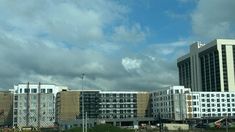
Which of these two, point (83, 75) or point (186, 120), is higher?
point (83, 75)

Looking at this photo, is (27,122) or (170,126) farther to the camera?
(27,122)

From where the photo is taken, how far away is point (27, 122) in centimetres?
19438

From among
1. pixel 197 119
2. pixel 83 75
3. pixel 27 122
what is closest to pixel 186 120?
pixel 197 119

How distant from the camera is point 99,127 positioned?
87.1 meters

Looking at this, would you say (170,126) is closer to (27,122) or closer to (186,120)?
(186,120)

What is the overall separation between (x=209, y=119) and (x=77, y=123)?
5995 centimetres

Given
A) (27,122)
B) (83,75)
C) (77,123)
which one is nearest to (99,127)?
(83,75)

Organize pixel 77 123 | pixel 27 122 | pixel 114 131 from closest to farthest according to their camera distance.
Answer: pixel 114 131
pixel 77 123
pixel 27 122

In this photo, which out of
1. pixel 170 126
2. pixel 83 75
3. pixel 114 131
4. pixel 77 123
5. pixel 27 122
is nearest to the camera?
pixel 114 131

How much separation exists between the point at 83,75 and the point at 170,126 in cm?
5968

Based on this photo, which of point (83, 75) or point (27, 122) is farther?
point (27, 122)

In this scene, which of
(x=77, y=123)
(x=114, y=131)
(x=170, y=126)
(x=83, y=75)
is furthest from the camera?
(x=77, y=123)

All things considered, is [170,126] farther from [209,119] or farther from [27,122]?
A: [27,122]

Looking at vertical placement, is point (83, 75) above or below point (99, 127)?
above
